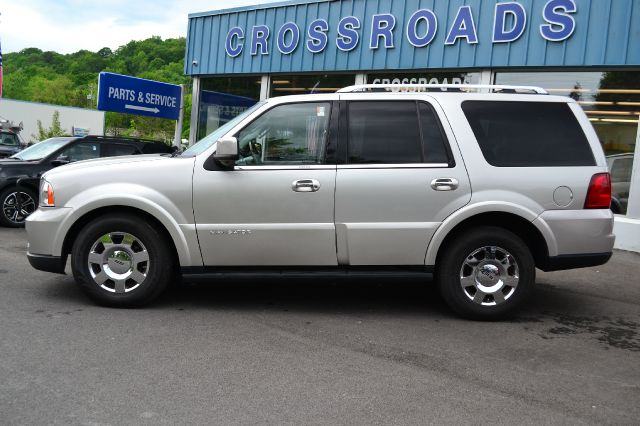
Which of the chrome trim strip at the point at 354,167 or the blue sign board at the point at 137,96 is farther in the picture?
the blue sign board at the point at 137,96

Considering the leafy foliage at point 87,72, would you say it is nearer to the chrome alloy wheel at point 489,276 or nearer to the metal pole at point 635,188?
the metal pole at point 635,188

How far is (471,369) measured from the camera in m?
3.99

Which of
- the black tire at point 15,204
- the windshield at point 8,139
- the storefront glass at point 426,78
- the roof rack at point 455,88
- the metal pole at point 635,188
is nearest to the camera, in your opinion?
the roof rack at point 455,88

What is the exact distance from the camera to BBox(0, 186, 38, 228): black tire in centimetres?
948

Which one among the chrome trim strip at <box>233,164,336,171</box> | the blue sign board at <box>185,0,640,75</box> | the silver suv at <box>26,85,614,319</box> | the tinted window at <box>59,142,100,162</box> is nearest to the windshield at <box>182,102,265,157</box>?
the silver suv at <box>26,85,614,319</box>

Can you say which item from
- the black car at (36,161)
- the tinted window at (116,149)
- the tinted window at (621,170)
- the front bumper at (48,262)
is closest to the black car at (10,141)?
the black car at (36,161)

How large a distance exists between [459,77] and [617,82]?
265cm

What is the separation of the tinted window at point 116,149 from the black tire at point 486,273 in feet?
22.0

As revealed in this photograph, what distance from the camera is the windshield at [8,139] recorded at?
21750 millimetres

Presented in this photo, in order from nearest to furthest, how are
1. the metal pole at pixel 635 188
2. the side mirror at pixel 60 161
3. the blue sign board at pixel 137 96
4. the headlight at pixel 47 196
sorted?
the headlight at pixel 47 196 → the metal pole at pixel 635 188 → the side mirror at pixel 60 161 → the blue sign board at pixel 137 96

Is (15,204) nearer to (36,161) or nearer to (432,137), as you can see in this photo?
(36,161)

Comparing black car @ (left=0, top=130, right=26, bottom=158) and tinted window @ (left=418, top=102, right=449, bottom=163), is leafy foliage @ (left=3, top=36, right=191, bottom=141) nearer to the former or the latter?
black car @ (left=0, top=130, right=26, bottom=158)

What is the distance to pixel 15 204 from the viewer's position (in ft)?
31.4

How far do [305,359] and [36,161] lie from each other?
7338 millimetres
